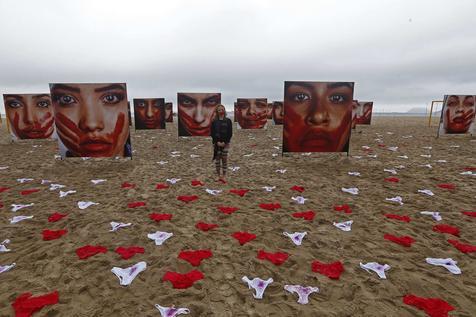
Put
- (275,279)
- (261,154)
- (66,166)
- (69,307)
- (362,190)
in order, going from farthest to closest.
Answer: (261,154) → (66,166) → (362,190) → (275,279) → (69,307)

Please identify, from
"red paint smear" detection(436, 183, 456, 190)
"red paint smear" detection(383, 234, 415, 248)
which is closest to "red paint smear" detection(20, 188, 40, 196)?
"red paint smear" detection(383, 234, 415, 248)

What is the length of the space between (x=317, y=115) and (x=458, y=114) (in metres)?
11.1

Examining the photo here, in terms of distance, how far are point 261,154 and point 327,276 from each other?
8308 mm

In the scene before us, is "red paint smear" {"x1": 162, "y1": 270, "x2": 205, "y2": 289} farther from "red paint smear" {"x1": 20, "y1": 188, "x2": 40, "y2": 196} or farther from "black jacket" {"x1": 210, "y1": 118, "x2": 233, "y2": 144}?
"red paint smear" {"x1": 20, "y1": 188, "x2": 40, "y2": 196}

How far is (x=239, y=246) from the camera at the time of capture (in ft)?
12.7

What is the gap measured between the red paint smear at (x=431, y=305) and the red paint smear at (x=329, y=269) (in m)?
0.69

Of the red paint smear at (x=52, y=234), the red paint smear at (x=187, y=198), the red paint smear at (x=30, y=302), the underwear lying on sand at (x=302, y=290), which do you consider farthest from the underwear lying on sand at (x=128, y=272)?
the red paint smear at (x=187, y=198)

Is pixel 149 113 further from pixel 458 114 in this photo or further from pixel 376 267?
pixel 458 114

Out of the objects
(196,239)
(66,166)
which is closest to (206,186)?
(196,239)

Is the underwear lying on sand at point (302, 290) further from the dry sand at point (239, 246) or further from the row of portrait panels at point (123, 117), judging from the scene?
the row of portrait panels at point (123, 117)

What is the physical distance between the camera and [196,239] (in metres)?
4.06

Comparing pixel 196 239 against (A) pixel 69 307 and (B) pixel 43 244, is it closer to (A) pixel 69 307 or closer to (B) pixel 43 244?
(A) pixel 69 307

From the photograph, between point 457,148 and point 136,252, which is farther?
point 457,148

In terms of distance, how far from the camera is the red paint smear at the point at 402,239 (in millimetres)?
3861
